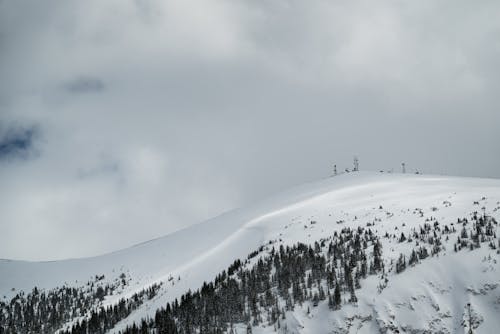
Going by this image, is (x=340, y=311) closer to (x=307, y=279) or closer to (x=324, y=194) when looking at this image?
(x=307, y=279)

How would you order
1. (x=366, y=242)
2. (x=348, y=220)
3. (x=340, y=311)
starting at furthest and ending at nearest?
(x=348, y=220), (x=366, y=242), (x=340, y=311)

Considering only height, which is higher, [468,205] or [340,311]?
[468,205]

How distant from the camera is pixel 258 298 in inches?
1470

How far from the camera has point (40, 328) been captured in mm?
88250

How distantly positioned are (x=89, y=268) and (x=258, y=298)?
239 feet

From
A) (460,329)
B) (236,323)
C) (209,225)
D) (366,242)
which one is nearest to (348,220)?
(366,242)

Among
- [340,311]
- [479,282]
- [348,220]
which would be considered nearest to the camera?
[479,282]

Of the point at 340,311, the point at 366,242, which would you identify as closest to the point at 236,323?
the point at 340,311

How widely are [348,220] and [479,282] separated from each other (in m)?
26.1

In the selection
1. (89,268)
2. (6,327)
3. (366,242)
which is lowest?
(6,327)

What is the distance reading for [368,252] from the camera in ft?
124

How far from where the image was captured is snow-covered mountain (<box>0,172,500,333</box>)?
28.4 metres

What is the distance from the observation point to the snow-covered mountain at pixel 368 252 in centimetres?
2841

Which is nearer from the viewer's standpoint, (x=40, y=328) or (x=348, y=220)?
(x=348, y=220)
